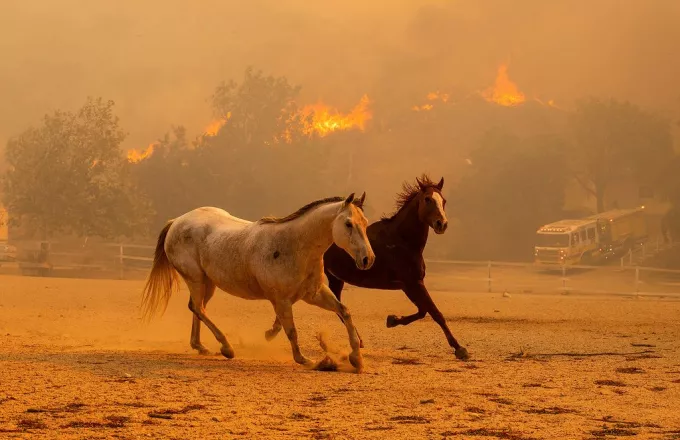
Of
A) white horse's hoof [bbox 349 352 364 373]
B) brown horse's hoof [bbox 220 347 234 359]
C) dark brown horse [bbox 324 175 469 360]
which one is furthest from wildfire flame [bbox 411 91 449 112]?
white horse's hoof [bbox 349 352 364 373]

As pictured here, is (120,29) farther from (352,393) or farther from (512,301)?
(352,393)

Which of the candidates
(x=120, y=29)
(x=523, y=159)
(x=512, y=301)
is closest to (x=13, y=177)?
(x=512, y=301)

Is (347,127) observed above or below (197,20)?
below

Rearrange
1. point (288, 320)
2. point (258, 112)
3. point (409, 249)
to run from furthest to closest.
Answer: point (258, 112)
point (409, 249)
point (288, 320)

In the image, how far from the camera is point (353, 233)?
358 inches

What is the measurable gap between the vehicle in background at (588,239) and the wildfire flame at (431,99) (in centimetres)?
4083

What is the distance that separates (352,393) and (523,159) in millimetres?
48312

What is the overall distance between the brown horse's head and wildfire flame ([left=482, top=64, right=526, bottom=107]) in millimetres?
76753

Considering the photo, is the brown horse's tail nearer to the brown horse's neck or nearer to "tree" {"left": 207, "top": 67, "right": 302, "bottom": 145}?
the brown horse's neck

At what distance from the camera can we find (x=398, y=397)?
26.5 feet

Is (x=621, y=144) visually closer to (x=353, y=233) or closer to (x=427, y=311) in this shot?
(x=427, y=311)

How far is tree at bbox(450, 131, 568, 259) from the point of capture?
2036 inches

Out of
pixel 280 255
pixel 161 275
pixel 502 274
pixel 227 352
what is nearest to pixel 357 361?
pixel 280 255

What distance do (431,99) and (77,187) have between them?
201 ft
